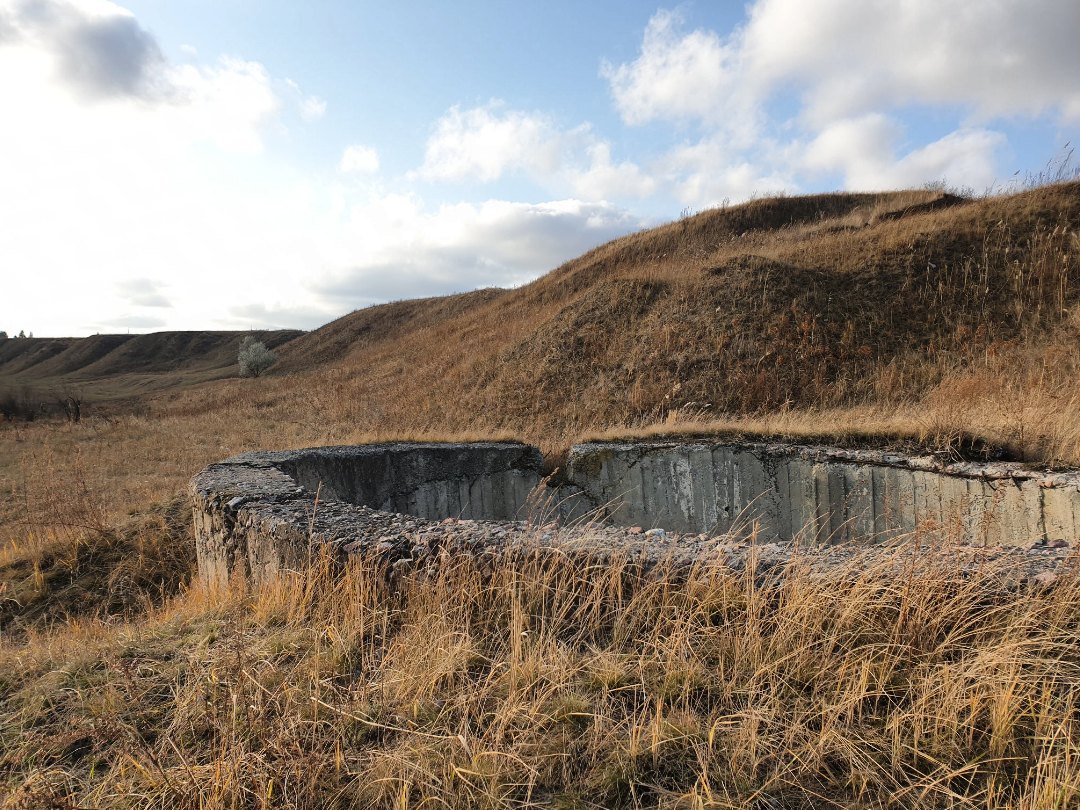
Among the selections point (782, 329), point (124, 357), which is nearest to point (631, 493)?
point (782, 329)

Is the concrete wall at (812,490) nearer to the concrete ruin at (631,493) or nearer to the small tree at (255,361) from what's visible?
the concrete ruin at (631,493)

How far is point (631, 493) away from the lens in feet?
28.7

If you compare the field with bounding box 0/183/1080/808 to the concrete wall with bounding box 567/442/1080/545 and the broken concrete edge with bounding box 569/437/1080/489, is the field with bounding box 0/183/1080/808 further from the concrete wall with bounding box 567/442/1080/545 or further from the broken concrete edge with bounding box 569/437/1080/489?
the concrete wall with bounding box 567/442/1080/545

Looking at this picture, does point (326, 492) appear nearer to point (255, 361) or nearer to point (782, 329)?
point (782, 329)

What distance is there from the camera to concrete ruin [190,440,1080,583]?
446 cm

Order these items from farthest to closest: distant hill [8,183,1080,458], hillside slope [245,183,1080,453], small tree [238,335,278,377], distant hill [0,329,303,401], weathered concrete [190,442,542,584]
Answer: distant hill [0,329,303,401] < small tree [238,335,278,377] < hillside slope [245,183,1080,453] < distant hill [8,183,1080,458] < weathered concrete [190,442,542,584]

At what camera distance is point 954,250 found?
661 inches

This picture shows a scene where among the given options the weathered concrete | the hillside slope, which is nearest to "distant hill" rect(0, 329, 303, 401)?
the hillside slope

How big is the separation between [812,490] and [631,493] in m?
2.50

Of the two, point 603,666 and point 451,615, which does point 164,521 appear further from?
point 603,666

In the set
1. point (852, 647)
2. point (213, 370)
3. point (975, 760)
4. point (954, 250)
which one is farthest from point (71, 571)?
point (213, 370)

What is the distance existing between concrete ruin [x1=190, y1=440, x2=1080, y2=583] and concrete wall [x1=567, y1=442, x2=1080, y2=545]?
15 mm

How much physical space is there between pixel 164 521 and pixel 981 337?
56.3 ft

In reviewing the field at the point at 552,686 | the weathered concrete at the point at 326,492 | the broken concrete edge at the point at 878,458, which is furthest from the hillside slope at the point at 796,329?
the field at the point at 552,686
